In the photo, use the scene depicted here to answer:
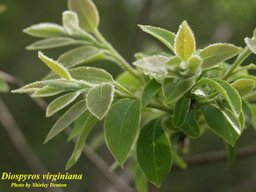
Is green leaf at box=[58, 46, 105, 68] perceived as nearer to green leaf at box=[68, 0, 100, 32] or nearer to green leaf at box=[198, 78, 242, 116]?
green leaf at box=[68, 0, 100, 32]

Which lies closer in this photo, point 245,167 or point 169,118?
point 169,118

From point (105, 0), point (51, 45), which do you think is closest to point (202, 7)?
point (105, 0)

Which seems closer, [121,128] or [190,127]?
[121,128]

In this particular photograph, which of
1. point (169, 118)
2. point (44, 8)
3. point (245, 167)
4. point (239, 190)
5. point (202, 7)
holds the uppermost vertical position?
point (44, 8)

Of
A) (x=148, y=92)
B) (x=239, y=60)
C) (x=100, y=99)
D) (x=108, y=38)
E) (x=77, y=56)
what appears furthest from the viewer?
(x=108, y=38)

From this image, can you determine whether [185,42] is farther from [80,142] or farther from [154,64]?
[80,142]

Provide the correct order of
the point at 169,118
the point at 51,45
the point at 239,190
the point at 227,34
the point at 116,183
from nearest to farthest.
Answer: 1. the point at 169,118
2. the point at 51,45
3. the point at 116,183
4. the point at 239,190
5. the point at 227,34

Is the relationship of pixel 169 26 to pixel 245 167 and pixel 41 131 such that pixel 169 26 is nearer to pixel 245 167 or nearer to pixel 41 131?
pixel 41 131

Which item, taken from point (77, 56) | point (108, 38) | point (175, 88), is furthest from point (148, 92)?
point (108, 38)
